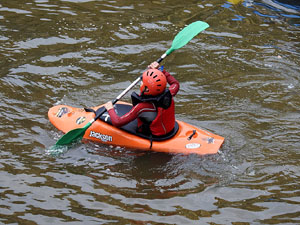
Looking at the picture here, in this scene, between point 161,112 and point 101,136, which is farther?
point 101,136

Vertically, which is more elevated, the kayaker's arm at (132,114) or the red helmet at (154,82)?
the red helmet at (154,82)

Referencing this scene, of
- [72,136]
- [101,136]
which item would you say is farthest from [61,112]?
[101,136]

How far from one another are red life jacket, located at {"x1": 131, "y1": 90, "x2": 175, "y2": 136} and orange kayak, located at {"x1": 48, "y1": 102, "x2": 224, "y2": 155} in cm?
12

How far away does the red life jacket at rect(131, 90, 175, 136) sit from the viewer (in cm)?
616

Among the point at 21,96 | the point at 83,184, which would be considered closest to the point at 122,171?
the point at 83,184

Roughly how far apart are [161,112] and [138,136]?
0.54 meters

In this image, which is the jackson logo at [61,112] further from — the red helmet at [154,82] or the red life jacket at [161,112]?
the red helmet at [154,82]

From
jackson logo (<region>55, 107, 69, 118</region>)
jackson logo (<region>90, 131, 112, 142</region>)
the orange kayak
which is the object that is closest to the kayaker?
the orange kayak

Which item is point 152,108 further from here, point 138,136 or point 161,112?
point 138,136

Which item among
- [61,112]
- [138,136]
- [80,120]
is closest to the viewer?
[138,136]

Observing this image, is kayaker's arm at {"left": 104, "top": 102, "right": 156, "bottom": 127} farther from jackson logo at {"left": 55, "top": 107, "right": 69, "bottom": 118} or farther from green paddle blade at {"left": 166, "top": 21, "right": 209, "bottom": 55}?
green paddle blade at {"left": 166, "top": 21, "right": 209, "bottom": 55}

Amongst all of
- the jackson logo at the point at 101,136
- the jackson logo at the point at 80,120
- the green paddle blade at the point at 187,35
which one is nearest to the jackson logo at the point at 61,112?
the jackson logo at the point at 80,120

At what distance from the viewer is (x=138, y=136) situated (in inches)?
257

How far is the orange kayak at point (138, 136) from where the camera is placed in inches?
250
